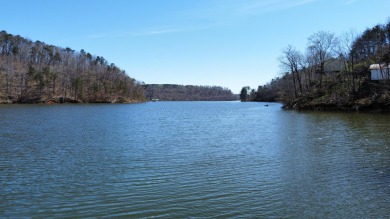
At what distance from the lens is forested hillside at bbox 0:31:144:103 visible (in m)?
133

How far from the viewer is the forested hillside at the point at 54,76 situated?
13312cm

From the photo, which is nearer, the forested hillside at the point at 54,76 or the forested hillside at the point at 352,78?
the forested hillside at the point at 352,78

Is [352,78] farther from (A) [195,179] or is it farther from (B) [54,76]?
(B) [54,76]

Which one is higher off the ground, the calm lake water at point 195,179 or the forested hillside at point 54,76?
the forested hillside at point 54,76

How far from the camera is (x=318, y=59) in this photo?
85.8m

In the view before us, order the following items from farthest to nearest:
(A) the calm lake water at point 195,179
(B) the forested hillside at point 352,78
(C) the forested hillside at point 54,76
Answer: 1. (C) the forested hillside at point 54,76
2. (B) the forested hillside at point 352,78
3. (A) the calm lake water at point 195,179

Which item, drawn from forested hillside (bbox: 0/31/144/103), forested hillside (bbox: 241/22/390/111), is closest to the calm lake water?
forested hillside (bbox: 241/22/390/111)

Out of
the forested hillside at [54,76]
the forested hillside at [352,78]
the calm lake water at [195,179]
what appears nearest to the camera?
the calm lake water at [195,179]

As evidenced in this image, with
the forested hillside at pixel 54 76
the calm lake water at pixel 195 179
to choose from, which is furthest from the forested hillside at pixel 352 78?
the forested hillside at pixel 54 76

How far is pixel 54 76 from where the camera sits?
464ft

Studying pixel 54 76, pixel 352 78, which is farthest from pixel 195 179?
pixel 54 76

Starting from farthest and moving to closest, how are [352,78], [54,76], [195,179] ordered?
[54,76] → [352,78] → [195,179]

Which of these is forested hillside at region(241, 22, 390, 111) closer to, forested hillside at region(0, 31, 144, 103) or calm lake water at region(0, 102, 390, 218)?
calm lake water at region(0, 102, 390, 218)

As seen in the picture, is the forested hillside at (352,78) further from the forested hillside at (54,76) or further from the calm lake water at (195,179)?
the forested hillside at (54,76)
